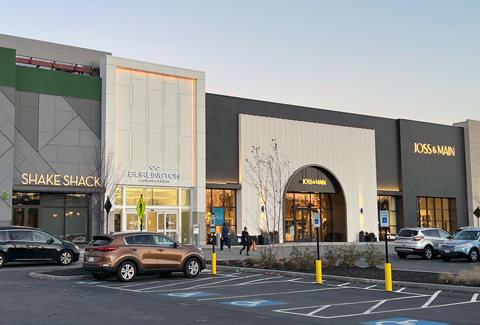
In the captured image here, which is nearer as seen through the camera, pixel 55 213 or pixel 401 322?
pixel 401 322

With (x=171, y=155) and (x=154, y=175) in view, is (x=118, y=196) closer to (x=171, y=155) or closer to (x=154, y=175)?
(x=154, y=175)

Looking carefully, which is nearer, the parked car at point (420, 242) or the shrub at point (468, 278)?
the shrub at point (468, 278)

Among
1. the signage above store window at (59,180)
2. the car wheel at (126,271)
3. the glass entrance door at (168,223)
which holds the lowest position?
the car wheel at (126,271)

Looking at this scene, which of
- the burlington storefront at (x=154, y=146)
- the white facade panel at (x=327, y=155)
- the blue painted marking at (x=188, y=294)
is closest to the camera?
the blue painted marking at (x=188, y=294)

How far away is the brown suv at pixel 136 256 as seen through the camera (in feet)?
59.5

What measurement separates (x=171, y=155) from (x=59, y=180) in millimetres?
7915

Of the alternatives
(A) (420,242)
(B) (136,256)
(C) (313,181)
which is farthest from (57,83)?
(A) (420,242)

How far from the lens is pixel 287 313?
1221 cm

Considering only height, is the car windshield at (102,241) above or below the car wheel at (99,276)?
above

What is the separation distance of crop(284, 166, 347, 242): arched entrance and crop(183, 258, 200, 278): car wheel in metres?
27.9

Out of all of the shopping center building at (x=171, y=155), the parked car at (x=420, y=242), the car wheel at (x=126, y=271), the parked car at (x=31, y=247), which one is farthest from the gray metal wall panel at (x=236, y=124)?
the car wheel at (x=126, y=271)

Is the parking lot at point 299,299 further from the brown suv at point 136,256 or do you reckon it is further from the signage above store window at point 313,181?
the signage above store window at point 313,181

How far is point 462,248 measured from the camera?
1081 inches

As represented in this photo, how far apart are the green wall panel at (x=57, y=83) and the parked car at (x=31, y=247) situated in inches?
551
